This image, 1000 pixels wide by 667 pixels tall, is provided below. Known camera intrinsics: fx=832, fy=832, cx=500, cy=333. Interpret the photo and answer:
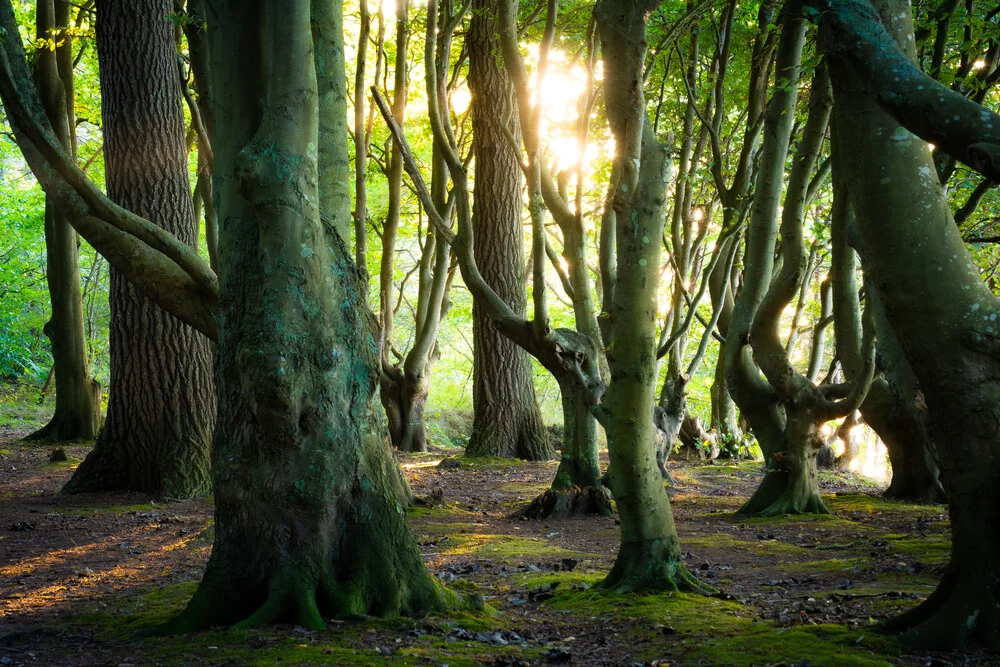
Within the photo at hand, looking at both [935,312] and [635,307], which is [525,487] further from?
[935,312]

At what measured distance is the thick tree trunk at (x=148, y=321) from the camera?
9.51 m

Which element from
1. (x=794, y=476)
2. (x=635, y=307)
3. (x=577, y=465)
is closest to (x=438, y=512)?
(x=577, y=465)

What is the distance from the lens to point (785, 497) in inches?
352

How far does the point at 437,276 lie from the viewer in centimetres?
1446

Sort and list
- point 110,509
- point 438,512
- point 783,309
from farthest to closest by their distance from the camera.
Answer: point 438,512 → point 783,309 → point 110,509

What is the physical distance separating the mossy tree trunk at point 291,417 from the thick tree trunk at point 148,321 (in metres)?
5.41

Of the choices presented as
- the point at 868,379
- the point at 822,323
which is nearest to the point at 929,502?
the point at 868,379

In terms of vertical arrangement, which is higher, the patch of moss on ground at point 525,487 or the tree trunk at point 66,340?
the tree trunk at point 66,340

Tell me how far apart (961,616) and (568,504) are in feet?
18.6

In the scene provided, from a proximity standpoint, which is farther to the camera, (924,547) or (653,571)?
(924,547)

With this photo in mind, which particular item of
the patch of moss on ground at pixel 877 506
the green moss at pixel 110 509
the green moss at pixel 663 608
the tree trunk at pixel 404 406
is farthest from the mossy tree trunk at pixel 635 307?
the tree trunk at pixel 404 406

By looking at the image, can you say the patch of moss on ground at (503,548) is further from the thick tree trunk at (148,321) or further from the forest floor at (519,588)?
the thick tree trunk at (148,321)

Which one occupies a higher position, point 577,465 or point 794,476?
point 577,465

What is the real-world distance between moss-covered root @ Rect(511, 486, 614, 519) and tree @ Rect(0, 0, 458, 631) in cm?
450
